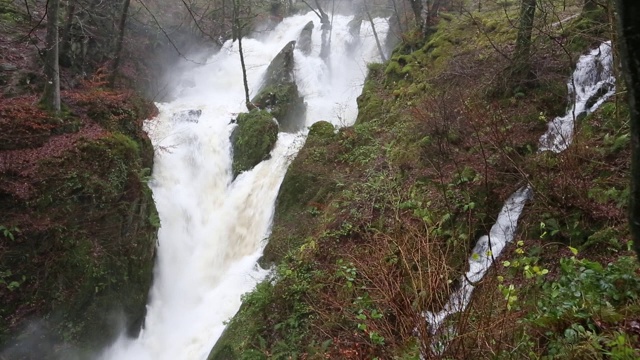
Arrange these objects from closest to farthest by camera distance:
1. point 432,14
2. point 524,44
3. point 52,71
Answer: point 524,44
point 52,71
point 432,14

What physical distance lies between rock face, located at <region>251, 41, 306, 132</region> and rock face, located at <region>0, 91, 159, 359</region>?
866 centimetres

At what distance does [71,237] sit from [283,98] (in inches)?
470

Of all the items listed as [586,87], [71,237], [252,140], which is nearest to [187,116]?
[252,140]

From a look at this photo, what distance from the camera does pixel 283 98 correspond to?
59.6 ft

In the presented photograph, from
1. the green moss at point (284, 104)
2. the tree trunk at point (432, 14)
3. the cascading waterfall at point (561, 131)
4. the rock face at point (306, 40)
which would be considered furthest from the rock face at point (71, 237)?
the rock face at point (306, 40)

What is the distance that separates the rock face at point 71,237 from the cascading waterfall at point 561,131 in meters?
7.64

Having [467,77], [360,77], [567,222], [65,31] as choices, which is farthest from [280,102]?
[567,222]

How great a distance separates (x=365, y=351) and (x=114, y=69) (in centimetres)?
1371

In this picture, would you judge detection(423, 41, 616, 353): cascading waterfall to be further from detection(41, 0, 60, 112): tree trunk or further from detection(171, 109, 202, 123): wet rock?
detection(171, 109, 202, 123): wet rock

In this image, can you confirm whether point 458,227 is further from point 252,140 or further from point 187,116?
point 187,116

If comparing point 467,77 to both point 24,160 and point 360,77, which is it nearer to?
point 24,160

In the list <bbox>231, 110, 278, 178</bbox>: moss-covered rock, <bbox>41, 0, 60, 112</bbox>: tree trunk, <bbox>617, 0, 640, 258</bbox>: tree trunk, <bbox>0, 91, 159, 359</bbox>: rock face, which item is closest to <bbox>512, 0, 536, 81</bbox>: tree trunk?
<bbox>617, 0, 640, 258</bbox>: tree trunk

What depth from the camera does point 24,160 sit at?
796 cm

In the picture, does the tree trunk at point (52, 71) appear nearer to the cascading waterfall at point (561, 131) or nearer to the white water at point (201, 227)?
the white water at point (201, 227)
